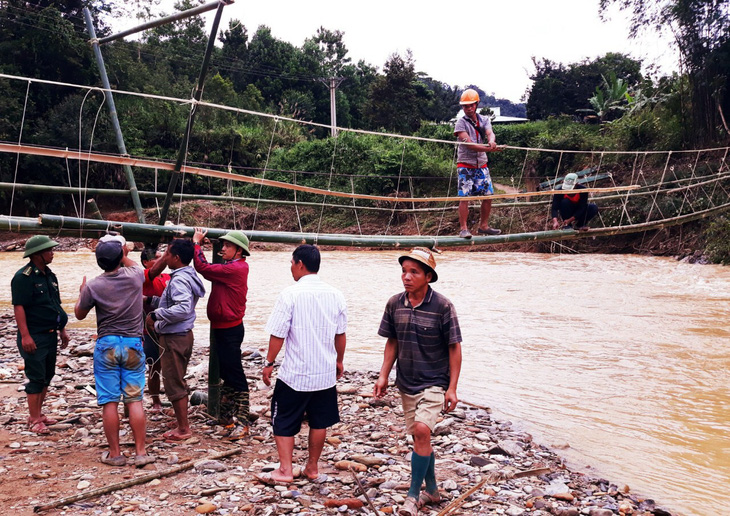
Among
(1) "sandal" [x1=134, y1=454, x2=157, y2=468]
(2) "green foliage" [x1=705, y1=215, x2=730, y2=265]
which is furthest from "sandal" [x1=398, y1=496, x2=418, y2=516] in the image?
(2) "green foliage" [x1=705, y1=215, x2=730, y2=265]

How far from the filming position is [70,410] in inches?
196

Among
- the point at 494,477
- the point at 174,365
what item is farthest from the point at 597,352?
the point at 174,365

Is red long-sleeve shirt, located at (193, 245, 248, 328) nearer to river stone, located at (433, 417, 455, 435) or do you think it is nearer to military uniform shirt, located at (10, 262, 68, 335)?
military uniform shirt, located at (10, 262, 68, 335)

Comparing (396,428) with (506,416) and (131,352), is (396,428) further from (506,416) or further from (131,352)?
(131,352)

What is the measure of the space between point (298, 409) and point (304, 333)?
454 millimetres

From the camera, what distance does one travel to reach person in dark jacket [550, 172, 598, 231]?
7914mm

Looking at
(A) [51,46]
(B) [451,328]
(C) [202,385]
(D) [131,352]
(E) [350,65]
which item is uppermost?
(E) [350,65]

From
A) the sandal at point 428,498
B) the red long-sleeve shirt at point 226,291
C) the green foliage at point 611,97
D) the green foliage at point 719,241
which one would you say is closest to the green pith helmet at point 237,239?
the red long-sleeve shirt at point 226,291

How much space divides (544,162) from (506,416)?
19086 millimetres

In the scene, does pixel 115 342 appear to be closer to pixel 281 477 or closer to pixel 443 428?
pixel 281 477

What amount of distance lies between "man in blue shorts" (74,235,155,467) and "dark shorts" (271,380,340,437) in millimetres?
859

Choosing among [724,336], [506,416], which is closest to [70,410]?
[506,416]

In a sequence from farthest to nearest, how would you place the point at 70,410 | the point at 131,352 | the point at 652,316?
the point at 652,316, the point at 70,410, the point at 131,352

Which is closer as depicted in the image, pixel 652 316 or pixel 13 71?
pixel 652 316
